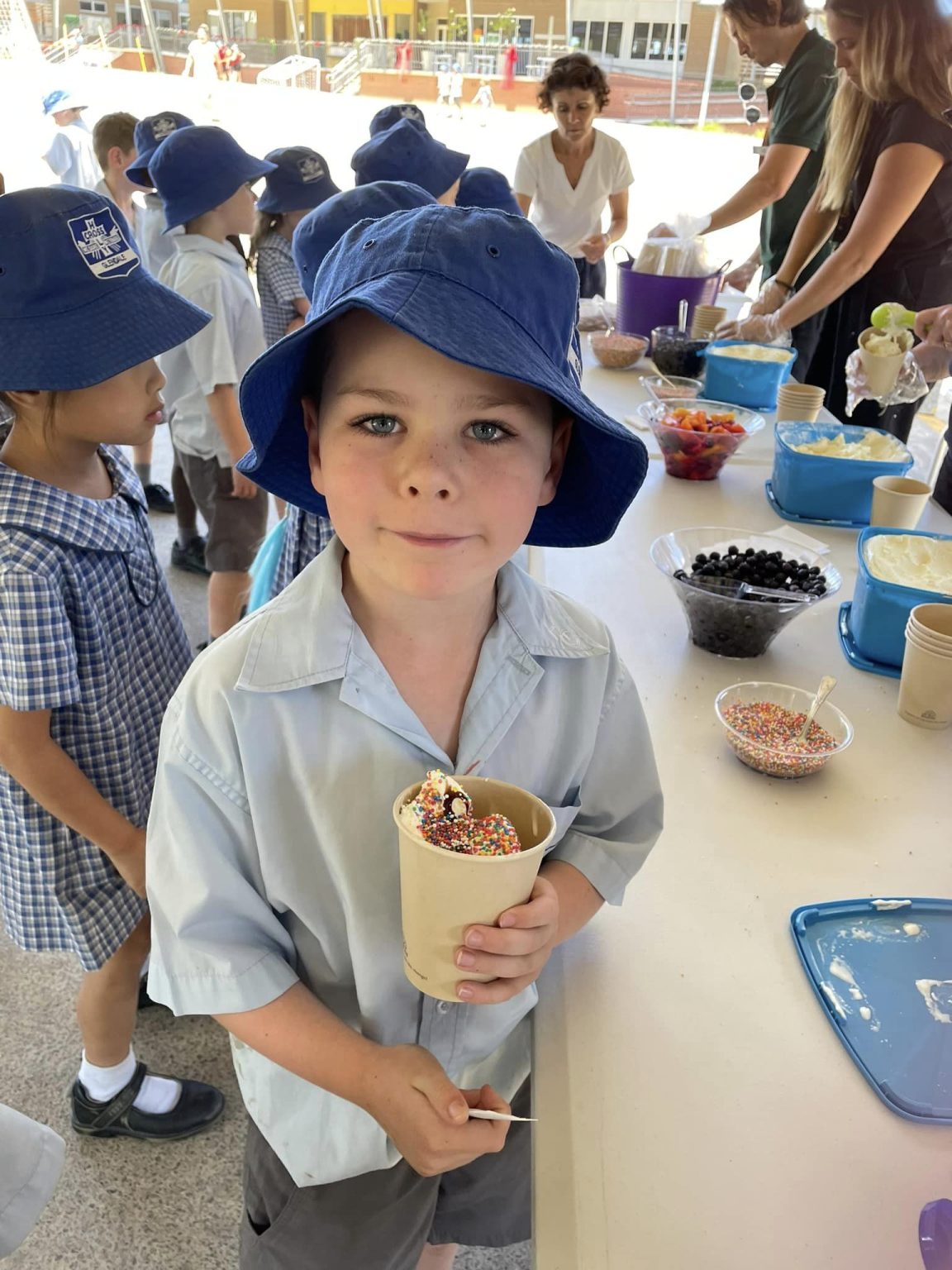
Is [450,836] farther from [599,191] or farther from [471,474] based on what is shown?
[599,191]

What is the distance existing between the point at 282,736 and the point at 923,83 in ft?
7.22

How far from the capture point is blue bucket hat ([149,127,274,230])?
2195 mm

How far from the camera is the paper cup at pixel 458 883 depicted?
1.90 ft

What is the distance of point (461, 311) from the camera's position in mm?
589

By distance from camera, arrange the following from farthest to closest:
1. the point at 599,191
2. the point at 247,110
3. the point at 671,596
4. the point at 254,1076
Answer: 1. the point at 247,110
2. the point at 599,191
3. the point at 671,596
4. the point at 254,1076

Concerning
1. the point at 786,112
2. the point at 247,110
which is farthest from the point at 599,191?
the point at 247,110

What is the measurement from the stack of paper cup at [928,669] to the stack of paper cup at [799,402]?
98 cm

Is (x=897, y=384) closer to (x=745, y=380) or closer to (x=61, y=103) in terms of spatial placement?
(x=745, y=380)

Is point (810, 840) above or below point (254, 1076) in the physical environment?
above

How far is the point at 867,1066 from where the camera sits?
67 cm

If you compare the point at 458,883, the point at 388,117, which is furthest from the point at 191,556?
the point at 458,883

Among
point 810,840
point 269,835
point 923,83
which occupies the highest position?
point 923,83

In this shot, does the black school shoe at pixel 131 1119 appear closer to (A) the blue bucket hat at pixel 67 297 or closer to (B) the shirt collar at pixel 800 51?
(A) the blue bucket hat at pixel 67 297

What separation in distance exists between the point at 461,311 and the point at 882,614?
0.85 m
